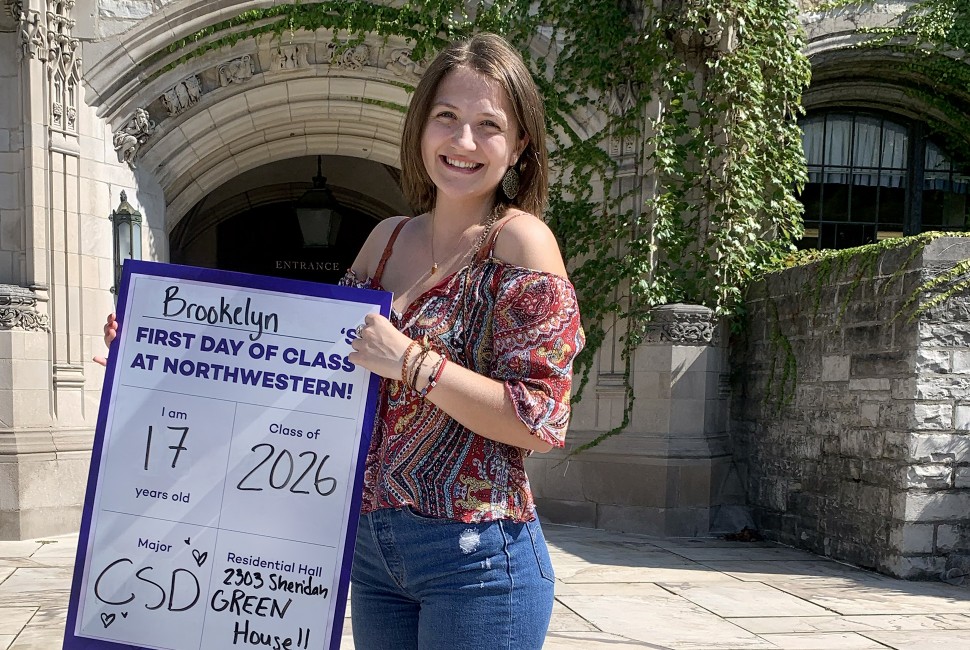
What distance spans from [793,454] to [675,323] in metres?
1.26

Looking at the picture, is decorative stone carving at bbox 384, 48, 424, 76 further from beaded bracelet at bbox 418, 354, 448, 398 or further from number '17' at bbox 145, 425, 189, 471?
beaded bracelet at bbox 418, 354, 448, 398

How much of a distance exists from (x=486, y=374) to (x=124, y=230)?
602cm

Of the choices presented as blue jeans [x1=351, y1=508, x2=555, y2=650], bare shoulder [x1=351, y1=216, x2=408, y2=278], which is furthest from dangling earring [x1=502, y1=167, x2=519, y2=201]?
blue jeans [x1=351, y1=508, x2=555, y2=650]

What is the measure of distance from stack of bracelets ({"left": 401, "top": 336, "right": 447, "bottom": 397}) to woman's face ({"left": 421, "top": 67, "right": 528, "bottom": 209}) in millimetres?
290

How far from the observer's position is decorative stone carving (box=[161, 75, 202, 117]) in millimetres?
7113

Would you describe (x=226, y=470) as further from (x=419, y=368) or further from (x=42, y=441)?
(x=42, y=441)

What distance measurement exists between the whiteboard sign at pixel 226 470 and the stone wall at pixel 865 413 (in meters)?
4.75

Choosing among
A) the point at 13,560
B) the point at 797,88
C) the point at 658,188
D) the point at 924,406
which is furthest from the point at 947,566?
the point at 13,560

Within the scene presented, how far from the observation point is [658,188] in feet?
23.3

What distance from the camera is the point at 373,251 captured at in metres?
1.77

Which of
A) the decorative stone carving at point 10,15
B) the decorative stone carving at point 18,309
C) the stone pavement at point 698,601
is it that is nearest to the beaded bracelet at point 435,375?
the stone pavement at point 698,601

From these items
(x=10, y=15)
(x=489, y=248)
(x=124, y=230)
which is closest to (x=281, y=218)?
(x=124, y=230)

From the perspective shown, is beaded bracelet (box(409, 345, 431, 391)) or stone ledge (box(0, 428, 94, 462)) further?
→ stone ledge (box(0, 428, 94, 462))

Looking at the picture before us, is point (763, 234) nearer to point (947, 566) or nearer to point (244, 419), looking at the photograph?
point (947, 566)
